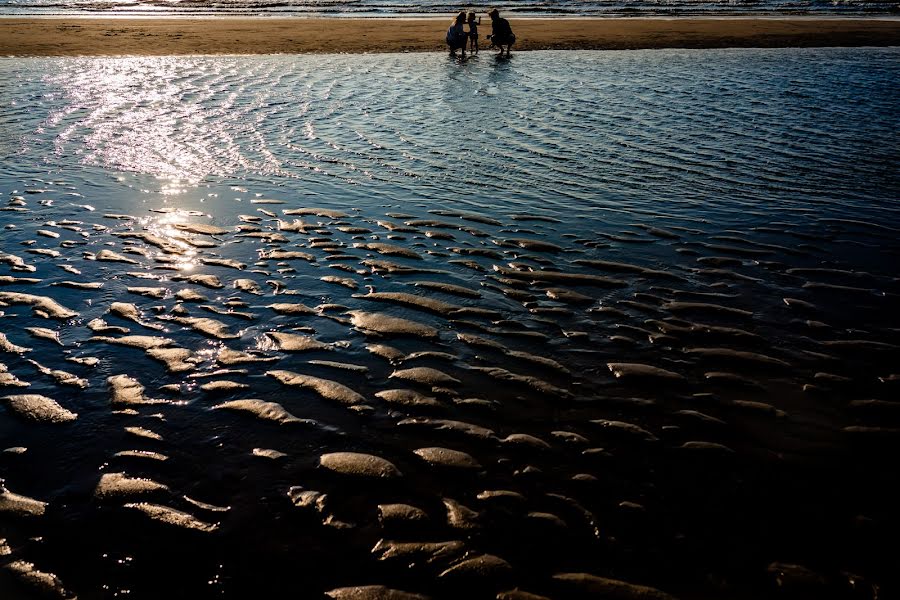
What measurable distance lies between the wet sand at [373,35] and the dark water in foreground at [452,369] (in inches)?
668

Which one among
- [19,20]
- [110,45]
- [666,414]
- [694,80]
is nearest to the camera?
[666,414]

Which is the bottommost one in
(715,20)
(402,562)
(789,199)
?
(402,562)

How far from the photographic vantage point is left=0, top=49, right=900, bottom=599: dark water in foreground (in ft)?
11.8

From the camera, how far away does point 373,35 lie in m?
31.1

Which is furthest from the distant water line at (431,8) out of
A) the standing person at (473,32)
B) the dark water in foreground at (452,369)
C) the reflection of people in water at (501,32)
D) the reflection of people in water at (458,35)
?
the dark water in foreground at (452,369)

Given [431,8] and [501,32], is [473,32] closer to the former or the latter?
[501,32]

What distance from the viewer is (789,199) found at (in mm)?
9484

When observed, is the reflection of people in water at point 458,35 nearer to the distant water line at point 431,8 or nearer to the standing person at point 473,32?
the standing person at point 473,32

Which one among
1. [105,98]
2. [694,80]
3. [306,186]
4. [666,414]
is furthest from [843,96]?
[105,98]

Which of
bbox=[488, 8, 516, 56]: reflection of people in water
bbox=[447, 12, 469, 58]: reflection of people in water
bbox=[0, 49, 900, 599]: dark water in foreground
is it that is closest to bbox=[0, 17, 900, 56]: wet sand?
bbox=[447, 12, 469, 58]: reflection of people in water

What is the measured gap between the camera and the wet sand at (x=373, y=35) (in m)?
26.6

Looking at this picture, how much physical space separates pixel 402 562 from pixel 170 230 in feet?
20.9

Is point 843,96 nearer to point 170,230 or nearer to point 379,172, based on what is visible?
point 379,172

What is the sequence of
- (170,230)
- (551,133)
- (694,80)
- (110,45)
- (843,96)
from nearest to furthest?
(170,230) → (551,133) → (843,96) → (694,80) → (110,45)
